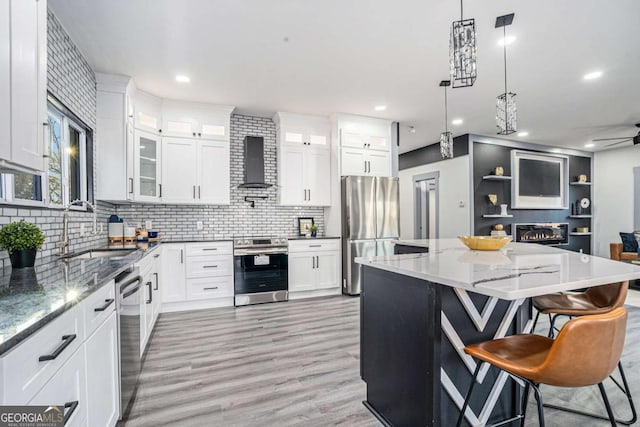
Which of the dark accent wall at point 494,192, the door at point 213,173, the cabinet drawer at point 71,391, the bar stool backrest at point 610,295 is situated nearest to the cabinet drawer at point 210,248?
the door at point 213,173

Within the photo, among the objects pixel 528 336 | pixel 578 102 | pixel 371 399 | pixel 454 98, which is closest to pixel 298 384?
pixel 371 399

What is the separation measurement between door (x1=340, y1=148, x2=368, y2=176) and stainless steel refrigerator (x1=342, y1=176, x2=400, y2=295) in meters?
0.21

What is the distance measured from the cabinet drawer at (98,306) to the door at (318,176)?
350cm

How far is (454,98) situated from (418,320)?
3823 millimetres

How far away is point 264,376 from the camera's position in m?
2.39

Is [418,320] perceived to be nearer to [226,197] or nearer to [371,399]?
[371,399]

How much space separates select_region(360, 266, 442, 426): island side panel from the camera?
148 cm

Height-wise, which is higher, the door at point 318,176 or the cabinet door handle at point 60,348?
the door at point 318,176

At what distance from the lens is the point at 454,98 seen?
4.40 metres

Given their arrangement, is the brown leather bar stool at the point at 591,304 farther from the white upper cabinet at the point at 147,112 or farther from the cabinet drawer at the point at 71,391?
the white upper cabinet at the point at 147,112

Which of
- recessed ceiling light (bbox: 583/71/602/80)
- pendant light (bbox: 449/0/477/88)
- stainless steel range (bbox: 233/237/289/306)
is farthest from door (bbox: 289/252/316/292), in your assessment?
recessed ceiling light (bbox: 583/71/602/80)

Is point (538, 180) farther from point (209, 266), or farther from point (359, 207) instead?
point (209, 266)

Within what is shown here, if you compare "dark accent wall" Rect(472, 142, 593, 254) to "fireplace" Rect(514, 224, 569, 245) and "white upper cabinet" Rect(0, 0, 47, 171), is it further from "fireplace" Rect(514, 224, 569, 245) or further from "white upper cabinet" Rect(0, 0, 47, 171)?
"white upper cabinet" Rect(0, 0, 47, 171)

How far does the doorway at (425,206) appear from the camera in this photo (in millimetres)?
7321
